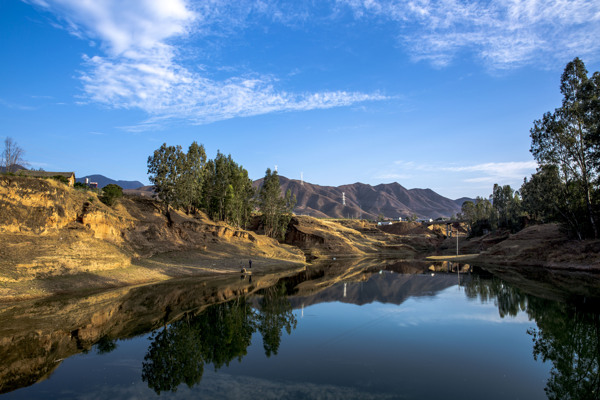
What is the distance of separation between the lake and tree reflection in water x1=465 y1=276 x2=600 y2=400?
0.09m

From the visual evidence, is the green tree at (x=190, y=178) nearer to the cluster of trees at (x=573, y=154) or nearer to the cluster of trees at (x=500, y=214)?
the cluster of trees at (x=573, y=154)

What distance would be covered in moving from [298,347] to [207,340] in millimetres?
4948

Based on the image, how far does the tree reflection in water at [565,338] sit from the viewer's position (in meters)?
12.4

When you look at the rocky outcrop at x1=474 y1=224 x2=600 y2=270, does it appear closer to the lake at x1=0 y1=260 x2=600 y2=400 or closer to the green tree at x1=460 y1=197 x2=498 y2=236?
the lake at x1=0 y1=260 x2=600 y2=400

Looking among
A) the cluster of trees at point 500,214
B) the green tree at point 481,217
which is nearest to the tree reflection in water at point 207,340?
the cluster of trees at point 500,214

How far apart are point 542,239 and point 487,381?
233 ft

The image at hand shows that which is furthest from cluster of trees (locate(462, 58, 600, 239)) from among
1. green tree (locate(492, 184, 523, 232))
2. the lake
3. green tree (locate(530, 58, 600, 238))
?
green tree (locate(492, 184, 523, 232))

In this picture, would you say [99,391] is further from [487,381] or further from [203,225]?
[203,225]

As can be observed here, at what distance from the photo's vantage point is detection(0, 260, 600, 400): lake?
12492 mm

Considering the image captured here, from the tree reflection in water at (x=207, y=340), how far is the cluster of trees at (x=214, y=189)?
3979 centimetres

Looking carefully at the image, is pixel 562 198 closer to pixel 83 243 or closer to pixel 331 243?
pixel 331 243

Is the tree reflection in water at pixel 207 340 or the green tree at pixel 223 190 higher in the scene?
the green tree at pixel 223 190

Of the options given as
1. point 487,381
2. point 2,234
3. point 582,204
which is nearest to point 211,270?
point 2,234

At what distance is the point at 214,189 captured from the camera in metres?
81.6
